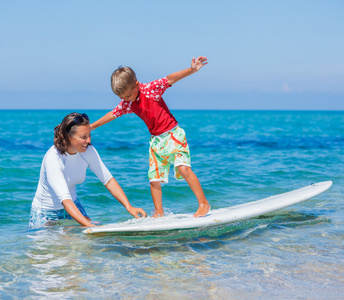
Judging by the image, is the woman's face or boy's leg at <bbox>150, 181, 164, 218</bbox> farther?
boy's leg at <bbox>150, 181, 164, 218</bbox>

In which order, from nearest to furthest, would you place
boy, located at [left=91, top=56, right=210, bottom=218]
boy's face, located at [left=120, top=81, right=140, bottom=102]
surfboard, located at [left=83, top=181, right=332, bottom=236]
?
surfboard, located at [left=83, top=181, right=332, bottom=236], boy's face, located at [left=120, top=81, right=140, bottom=102], boy, located at [left=91, top=56, right=210, bottom=218]

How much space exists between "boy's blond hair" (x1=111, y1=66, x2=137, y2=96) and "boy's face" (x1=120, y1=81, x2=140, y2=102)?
47 millimetres

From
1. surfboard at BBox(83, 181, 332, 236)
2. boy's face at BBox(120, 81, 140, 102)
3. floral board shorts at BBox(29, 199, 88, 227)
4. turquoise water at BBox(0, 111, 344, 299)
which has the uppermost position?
boy's face at BBox(120, 81, 140, 102)

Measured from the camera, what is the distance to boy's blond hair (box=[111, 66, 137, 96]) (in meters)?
4.39

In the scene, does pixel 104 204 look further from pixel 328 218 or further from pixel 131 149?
pixel 131 149

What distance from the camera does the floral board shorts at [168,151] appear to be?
189 inches

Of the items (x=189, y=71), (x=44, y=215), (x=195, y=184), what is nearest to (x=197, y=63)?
(x=189, y=71)

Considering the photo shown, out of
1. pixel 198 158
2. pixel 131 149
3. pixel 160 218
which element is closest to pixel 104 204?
A: pixel 160 218

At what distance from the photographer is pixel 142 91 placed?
4734 millimetres

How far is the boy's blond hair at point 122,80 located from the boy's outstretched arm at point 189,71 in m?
0.44

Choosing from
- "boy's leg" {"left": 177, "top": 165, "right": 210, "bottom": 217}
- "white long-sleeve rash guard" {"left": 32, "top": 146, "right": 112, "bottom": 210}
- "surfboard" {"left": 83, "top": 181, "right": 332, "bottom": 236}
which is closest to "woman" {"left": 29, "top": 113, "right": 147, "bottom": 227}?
"white long-sleeve rash guard" {"left": 32, "top": 146, "right": 112, "bottom": 210}

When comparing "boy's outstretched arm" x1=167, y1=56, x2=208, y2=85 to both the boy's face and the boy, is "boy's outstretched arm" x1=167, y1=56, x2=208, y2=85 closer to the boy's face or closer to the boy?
the boy

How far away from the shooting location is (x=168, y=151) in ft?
15.9

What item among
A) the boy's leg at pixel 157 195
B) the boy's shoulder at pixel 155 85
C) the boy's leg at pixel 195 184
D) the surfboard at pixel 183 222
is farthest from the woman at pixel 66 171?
the boy's shoulder at pixel 155 85
